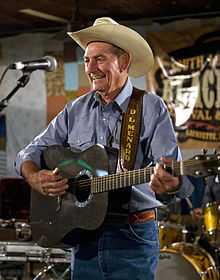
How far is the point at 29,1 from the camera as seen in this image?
6188mm

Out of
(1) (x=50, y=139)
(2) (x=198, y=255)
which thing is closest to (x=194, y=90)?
(2) (x=198, y=255)

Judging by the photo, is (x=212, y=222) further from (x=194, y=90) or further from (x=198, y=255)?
(x=194, y=90)

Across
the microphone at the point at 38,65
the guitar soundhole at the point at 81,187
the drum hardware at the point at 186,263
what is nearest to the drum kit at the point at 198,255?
the drum hardware at the point at 186,263

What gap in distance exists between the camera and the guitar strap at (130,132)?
2.55 metres

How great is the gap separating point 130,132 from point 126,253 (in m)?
0.50

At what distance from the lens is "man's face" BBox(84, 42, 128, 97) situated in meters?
2.68

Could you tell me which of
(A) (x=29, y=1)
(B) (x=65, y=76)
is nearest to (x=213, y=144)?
(B) (x=65, y=76)

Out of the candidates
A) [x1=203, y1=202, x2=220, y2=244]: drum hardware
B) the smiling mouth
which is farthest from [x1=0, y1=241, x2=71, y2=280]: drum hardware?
the smiling mouth

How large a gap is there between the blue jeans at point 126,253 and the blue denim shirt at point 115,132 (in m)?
0.10

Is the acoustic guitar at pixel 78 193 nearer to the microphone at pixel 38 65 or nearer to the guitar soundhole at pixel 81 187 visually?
Result: the guitar soundhole at pixel 81 187

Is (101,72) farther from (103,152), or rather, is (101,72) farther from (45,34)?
(45,34)

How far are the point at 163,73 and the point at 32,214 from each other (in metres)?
3.79

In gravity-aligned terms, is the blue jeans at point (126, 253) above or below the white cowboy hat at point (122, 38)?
below

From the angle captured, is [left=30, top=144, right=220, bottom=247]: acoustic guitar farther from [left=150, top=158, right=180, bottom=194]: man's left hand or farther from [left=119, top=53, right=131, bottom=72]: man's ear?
[left=119, top=53, right=131, bottom=72]: man's ear
